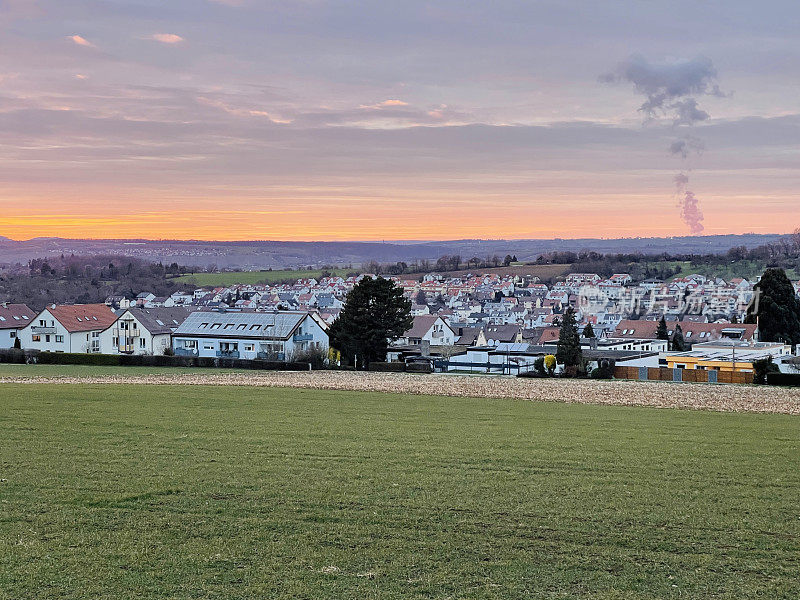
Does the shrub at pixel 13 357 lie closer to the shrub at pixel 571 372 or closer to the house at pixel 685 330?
the shrub at pixel 571 372

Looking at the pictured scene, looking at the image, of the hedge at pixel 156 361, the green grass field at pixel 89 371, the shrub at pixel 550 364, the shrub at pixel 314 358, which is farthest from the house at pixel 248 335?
the shrub at pixel 550 364

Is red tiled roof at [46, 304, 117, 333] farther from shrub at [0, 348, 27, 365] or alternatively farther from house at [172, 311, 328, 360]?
shrub at [0, 348, 27, 365]

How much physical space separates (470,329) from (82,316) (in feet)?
140

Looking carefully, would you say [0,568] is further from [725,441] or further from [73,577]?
[725,441]

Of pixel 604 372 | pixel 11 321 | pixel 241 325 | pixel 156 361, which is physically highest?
pixel 241 325

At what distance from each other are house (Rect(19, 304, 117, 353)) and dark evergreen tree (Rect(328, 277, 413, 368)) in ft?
101

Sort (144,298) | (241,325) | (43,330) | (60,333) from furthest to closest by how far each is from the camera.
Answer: (144,298) → (43,330) → (60,333) → (241,325)

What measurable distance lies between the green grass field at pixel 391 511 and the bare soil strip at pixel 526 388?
10.8 metres

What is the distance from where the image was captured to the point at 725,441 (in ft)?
70.2

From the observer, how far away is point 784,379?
44.2 meters

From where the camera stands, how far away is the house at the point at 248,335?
72.7m

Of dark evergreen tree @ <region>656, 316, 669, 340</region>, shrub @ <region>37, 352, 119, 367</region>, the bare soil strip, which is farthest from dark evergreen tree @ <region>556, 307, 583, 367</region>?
shrub @ <region>37, 352, 119, 367</region>

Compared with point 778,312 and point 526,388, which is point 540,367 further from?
point 778,312

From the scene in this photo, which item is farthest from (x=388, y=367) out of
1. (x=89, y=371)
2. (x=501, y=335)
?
(x=501, y=335)
